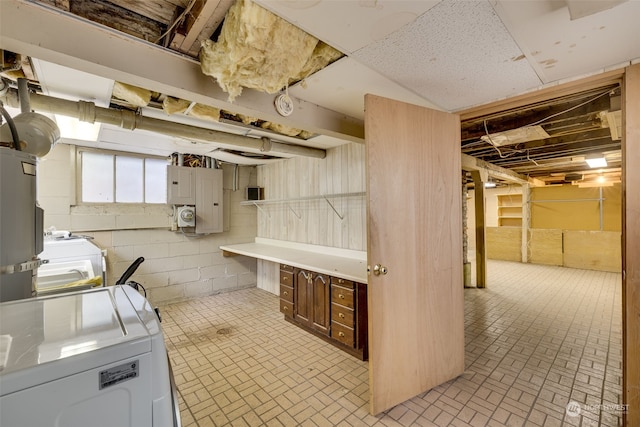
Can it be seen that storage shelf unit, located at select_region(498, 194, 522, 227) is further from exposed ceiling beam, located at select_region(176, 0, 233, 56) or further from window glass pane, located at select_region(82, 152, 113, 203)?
window glass pane, located at select_region(82, 152, 113, 203)

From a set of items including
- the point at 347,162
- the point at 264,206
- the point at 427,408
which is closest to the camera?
the point at 427,408

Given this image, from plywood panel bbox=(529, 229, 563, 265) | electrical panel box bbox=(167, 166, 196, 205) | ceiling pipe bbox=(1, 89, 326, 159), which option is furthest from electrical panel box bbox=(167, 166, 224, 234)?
plywood panel bbox=(529, 229, 563, 265)

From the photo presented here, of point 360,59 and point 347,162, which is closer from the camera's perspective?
point 360,59

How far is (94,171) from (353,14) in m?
4.02

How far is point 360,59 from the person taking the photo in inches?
60.2

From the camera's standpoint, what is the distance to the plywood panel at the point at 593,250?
6070 millimetres

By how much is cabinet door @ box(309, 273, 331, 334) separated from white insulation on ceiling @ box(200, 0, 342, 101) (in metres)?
2.00

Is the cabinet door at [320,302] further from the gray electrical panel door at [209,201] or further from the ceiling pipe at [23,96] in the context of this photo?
the ceiling pipe at [23,96]

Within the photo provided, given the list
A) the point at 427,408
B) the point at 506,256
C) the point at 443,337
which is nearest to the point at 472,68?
the point at 443,337

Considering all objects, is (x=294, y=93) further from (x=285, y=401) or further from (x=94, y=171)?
(x=94, y=171)

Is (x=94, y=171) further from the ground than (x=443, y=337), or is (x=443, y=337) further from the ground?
(x=94, y=171)

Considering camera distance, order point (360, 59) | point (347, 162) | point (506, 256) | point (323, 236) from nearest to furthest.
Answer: point (360, 59)
point (347, 162)
point (323, 236)
point (506, 256)

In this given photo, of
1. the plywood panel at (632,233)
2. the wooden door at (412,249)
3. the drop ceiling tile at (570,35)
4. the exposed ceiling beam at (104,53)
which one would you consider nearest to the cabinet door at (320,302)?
the wooden door at (412,249)

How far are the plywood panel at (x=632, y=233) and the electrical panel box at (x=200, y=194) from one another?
14.5 feet
